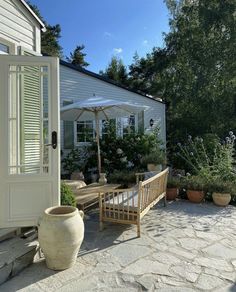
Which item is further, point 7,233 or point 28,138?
point 28,138

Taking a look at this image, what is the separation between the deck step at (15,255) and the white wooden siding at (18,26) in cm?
268

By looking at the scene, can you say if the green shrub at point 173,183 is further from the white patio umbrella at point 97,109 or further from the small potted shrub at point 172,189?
the white patio umbrella at point 97,109

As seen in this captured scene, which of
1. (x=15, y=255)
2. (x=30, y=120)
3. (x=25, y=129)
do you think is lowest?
(x=15, y=255)

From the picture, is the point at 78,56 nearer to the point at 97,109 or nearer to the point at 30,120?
the point at 97,109

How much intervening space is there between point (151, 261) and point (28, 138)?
7.44ft

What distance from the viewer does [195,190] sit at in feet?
22.6

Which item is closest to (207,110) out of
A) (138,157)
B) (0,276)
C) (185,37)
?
(185,37)

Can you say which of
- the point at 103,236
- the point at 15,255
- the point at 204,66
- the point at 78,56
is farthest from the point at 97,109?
the point at 78,56

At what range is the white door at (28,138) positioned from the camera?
3.80 m

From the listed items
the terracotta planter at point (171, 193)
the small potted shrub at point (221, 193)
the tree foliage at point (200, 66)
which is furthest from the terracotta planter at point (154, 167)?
the tree foliage at point (200, 66)

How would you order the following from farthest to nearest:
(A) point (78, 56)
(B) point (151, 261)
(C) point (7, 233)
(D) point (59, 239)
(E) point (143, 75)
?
(A) point (78, 56), (E) point (143, 75), (C) point (7, 233), (B) point (151, 261), (D) point (59, 239)

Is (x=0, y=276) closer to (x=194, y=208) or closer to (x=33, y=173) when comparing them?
(x=33, y=173)

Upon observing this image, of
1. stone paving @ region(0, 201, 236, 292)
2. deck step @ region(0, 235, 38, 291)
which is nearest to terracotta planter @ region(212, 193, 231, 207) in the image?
stone paving @ region(0, 201, 236, 292)

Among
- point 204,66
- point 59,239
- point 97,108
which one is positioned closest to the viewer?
point 59,239
